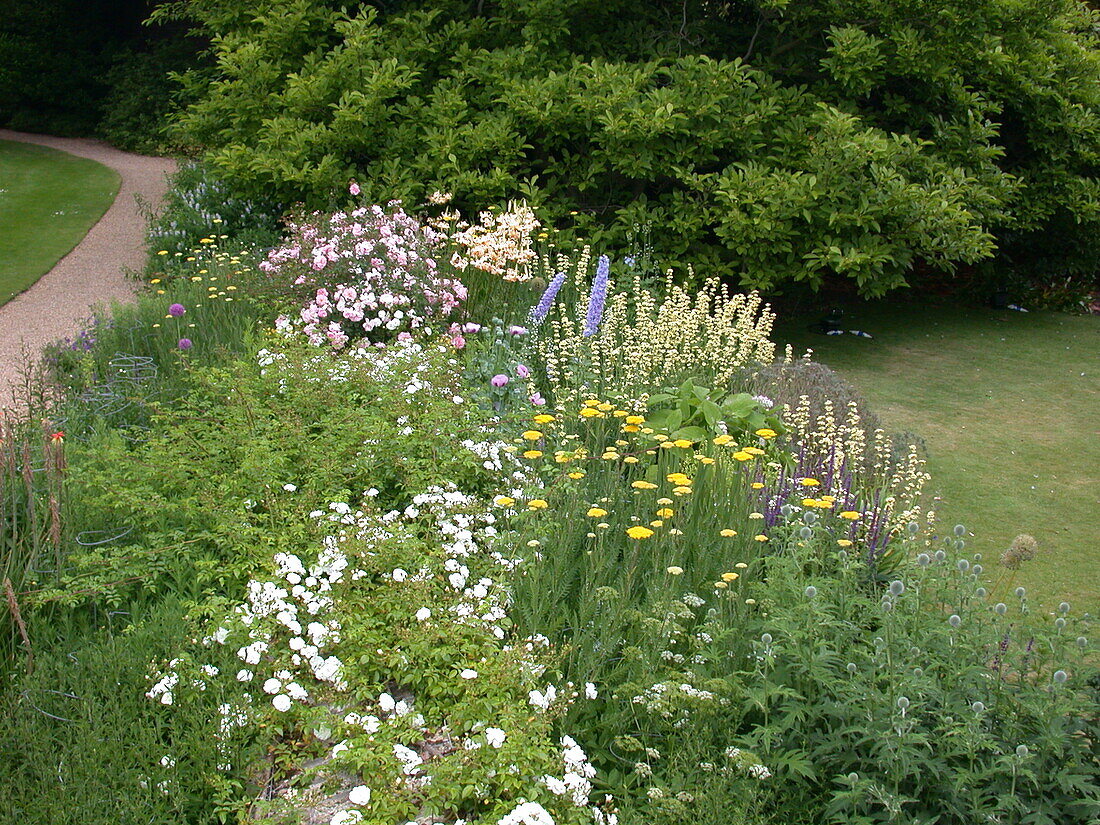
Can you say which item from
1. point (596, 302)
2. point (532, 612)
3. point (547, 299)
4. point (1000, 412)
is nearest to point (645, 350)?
point (596, 302)

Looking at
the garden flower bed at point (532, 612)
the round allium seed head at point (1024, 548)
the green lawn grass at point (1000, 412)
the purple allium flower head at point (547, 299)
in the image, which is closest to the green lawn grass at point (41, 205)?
the purple allium flower head at point (547, 299)

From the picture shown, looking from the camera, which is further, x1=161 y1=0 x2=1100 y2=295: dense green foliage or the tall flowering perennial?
x1=161 y1=0 x2=1100 y2=295: dense green foliage

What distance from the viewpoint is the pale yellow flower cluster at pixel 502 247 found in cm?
617

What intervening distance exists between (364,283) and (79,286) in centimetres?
419

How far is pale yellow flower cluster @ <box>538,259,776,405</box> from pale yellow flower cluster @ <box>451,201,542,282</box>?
0.44 metres

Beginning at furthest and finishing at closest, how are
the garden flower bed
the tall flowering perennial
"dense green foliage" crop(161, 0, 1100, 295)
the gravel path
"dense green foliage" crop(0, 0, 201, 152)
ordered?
"dense green foliage" crop(0, 0, 201, 152) → "dense green foliage" crop(161, 0, 1100, 295) → the gravel path → the tall flowering perennial → the garden flower bed

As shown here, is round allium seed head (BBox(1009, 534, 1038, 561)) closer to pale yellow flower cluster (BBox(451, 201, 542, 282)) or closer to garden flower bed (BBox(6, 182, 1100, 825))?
garden flower bed (BBox(6, 182, 1100, 825))

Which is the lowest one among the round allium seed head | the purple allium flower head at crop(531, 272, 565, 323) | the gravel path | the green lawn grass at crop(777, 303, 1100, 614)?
the gravel path

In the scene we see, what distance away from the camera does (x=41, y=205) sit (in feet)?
39.4

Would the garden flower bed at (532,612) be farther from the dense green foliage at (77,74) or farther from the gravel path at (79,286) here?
the dense green foliage at (77,74)

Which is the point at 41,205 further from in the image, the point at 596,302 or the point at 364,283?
the point at 596,302

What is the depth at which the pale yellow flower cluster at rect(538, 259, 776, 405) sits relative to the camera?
5.11m

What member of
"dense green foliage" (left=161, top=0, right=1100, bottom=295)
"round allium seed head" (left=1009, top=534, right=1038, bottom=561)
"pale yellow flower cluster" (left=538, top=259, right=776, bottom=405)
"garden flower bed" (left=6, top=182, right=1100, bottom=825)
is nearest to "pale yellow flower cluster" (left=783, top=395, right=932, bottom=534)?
"garden flower bed" (left=6, top=182, right=1100, bottom=825)

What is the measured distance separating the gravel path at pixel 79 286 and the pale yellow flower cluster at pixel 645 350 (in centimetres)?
294
